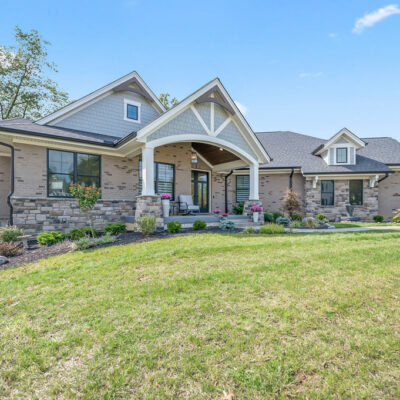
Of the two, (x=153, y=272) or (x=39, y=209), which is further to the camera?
(x=39, y=209)

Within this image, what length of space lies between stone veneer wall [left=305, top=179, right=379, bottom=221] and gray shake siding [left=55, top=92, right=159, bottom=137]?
10988mm

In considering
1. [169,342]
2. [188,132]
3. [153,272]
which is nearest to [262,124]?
[188,132]

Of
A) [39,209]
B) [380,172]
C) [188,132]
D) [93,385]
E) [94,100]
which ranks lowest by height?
[93,385]

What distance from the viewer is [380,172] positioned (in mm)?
13898

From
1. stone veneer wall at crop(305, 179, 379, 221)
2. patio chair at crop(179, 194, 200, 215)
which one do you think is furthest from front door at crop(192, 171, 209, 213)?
stone veneer wall at crop(305, 179, 379, 221)

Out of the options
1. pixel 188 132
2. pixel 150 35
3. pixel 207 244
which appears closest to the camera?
pixel 207 244

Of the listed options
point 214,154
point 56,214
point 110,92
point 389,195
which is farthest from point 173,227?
point 389,195

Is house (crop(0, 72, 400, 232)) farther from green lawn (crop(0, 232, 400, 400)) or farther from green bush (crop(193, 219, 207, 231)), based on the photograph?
green lawn (crop(0, 232, 400, 400))

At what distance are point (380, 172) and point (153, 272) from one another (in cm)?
1530

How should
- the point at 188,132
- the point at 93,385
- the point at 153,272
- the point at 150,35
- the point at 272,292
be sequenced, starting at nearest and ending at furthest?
the point at 93,385
the point at 272,292
the point at 153,272
the point at 188,132
the point at 150,35

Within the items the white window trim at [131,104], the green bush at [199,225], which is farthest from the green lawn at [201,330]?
the white window trim at [131,104]

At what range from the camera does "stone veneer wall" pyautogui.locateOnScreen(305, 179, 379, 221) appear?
47.2 feet

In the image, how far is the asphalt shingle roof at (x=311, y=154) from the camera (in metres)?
14.7

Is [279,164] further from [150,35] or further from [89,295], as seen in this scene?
[89,295]
